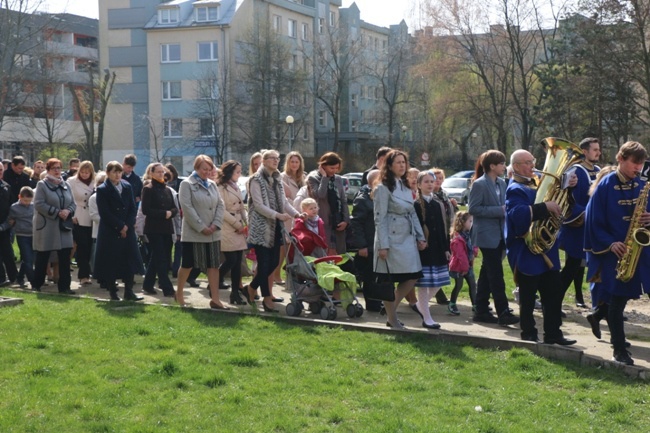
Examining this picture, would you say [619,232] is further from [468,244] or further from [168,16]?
[168,16]

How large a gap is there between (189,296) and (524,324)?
17.5 feet

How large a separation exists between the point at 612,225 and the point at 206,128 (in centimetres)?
6188

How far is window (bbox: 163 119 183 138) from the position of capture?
235ft

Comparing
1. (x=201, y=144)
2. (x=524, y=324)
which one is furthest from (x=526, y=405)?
(x=201, y=144)

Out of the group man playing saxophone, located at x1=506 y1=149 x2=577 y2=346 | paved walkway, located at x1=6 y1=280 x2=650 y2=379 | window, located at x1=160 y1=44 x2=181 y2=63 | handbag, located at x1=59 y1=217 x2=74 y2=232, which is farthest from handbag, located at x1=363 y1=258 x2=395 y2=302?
window, located at x1=160 y1=44 x2=181 y2=63

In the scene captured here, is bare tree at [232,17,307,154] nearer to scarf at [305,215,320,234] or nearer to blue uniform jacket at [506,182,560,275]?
scarf at [305,215,320,234]

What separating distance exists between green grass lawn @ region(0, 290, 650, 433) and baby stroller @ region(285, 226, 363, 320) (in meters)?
0.77

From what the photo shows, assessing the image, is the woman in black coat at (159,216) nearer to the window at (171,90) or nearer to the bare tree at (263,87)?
the bare tree at (263,87)

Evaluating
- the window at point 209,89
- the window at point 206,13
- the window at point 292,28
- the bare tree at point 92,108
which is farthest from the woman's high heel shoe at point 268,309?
the window at point 292,28

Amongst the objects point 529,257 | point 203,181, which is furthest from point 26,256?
point 529,257

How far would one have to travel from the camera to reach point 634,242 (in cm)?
823

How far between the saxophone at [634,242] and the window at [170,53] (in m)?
65.7

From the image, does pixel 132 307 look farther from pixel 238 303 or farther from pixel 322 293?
pixel 322 293

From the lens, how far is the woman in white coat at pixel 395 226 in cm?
953
